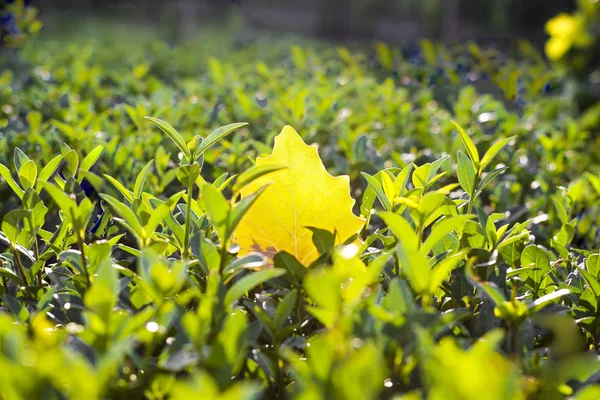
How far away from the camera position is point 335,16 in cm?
2103

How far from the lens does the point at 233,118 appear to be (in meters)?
3.16

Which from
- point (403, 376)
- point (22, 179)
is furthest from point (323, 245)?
point (22, 179)

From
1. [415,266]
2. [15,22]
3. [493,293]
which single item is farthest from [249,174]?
[15,22]

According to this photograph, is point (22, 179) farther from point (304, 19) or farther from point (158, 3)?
point (158, 3)

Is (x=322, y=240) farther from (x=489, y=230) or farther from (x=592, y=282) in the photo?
(x=592, y=282)

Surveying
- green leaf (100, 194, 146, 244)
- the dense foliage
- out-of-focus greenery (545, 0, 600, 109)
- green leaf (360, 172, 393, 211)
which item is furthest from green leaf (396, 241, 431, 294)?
out-of-focus greenery (545, 0, 600, 109)

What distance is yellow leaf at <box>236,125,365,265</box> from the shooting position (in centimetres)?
122

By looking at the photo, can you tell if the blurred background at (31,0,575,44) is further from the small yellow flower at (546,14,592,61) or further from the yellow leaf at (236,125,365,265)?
the yellow leaf at (236,125,365,265)

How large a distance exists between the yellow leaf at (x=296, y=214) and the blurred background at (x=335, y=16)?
11.9 metres

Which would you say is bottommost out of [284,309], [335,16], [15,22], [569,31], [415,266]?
[335,16]

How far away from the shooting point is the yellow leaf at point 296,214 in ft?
4.01

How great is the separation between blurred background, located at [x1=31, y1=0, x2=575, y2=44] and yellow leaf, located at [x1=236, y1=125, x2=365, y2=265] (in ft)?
39.1

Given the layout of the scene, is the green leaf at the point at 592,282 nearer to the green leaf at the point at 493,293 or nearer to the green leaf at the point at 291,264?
the green leaf at the point at 493,293

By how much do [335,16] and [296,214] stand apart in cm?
2065
